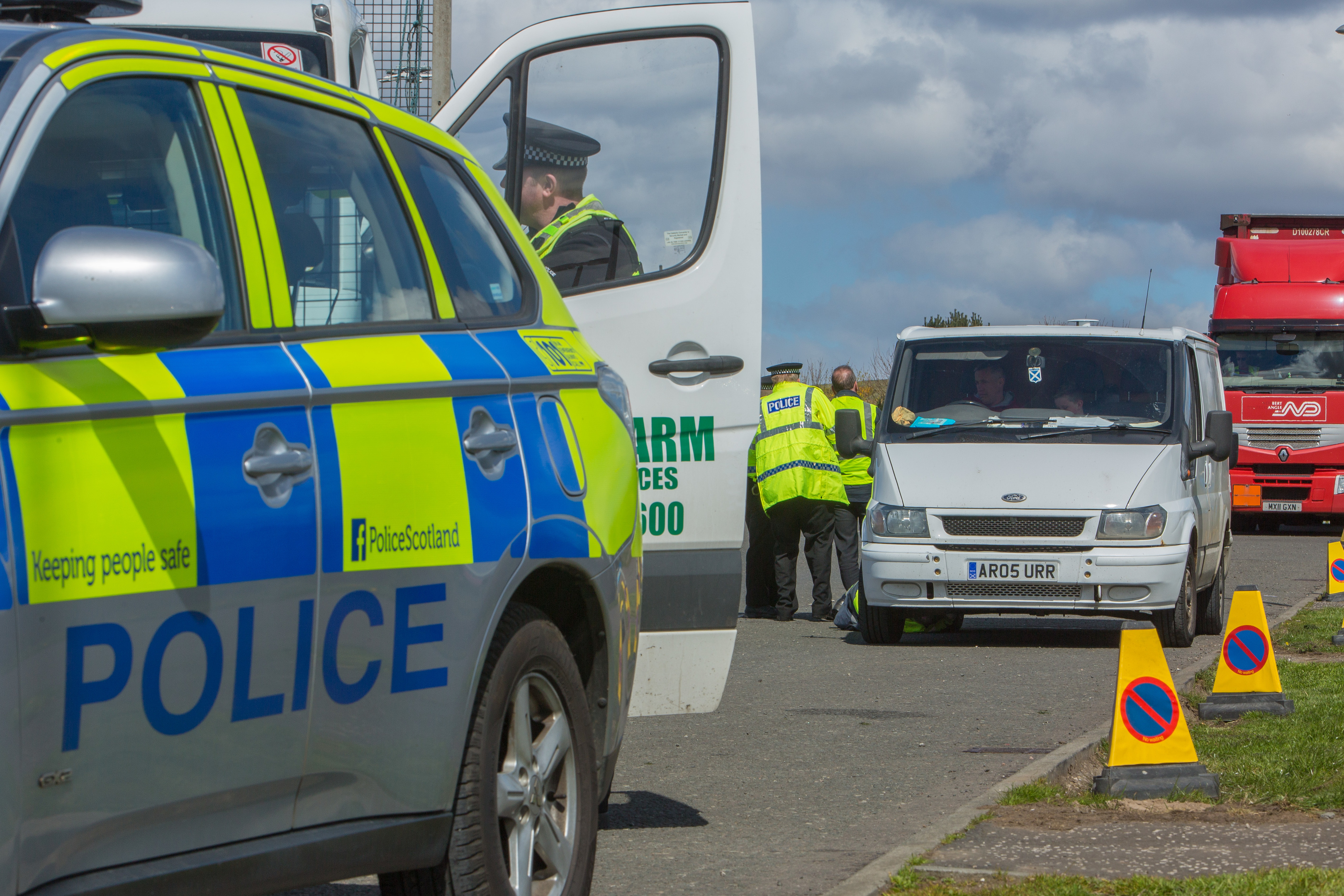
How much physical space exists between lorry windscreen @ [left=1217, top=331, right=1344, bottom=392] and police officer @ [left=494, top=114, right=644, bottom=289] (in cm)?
2114

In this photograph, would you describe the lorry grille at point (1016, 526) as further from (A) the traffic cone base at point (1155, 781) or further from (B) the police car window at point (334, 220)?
(B) the police car window at point (334, 220)

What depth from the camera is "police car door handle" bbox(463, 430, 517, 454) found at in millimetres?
3736

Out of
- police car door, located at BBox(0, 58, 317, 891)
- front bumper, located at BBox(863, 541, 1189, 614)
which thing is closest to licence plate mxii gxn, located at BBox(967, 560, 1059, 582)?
front bumper, located at BBox(863, 541, 1189, 614)

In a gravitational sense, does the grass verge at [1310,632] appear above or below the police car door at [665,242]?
below

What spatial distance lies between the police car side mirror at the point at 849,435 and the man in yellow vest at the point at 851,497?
5.51 ft

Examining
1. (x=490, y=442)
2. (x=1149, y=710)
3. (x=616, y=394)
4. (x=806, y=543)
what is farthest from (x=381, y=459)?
(x=806, y=543)

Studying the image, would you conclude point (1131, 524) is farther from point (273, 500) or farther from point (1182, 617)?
point (273, 500)

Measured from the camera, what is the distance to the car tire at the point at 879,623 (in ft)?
39.9

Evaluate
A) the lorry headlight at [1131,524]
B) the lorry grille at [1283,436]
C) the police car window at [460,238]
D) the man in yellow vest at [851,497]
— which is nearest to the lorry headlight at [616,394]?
the police car window at [460,238]

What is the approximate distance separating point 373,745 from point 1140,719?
Answer: 366cm

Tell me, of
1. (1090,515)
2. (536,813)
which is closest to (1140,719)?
(536,813)

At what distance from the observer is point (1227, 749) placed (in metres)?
7.36

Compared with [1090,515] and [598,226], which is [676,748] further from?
[1090,515]

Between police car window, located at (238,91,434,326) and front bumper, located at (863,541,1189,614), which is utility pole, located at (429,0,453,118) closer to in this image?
front bumper, located at (863,541,1189,614)
